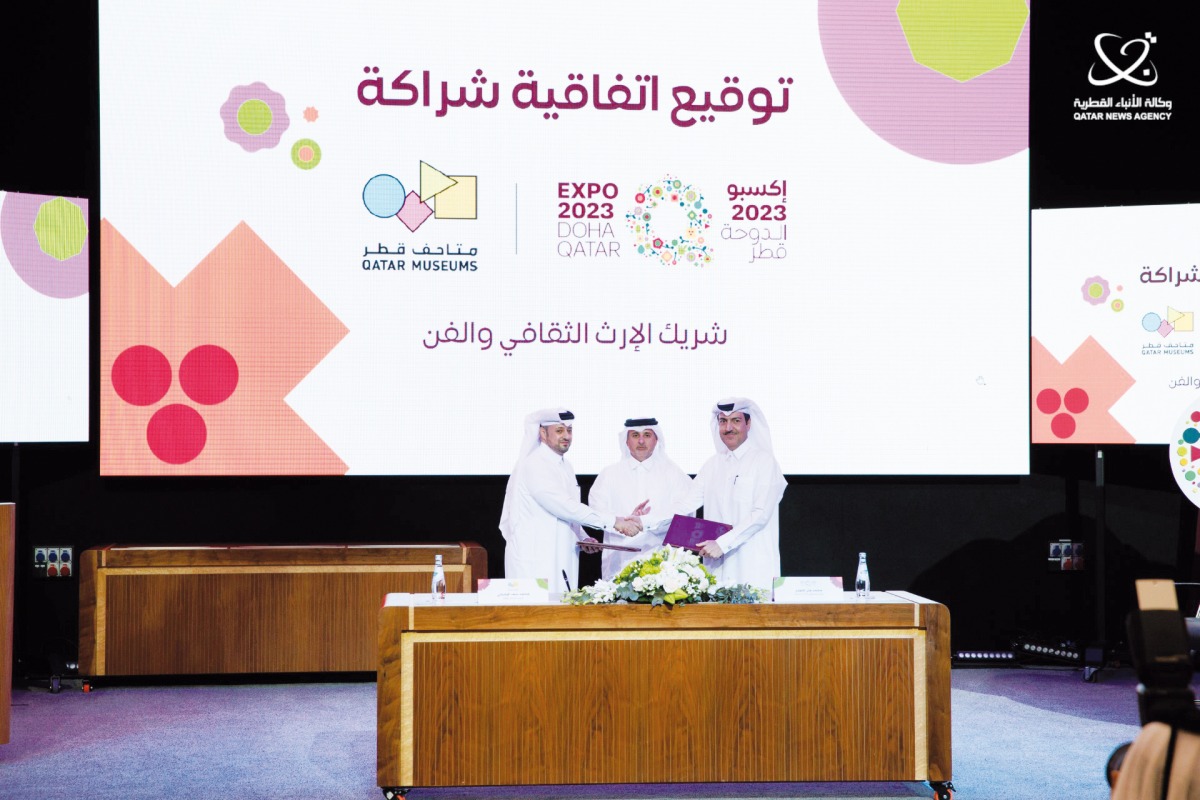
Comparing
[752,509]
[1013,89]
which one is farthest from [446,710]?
[1013,89]

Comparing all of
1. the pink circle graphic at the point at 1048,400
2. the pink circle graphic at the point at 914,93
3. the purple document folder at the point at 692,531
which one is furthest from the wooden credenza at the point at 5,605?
the pink circle graphic at the point at 1048,400

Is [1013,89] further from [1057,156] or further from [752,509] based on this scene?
[752,509]

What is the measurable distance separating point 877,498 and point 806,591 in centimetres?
256

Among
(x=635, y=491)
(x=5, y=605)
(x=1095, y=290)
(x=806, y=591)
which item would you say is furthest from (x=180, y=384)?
(x=1095, y=290)

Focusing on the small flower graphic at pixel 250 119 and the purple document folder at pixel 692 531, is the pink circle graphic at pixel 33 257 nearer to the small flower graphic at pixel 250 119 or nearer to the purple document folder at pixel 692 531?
the small flower graphic at pixel 250 119

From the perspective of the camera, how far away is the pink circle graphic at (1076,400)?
6.62m

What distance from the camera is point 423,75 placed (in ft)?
21.1

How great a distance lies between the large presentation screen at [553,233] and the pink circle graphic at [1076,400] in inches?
11.3

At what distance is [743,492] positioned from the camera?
6105 millimetres

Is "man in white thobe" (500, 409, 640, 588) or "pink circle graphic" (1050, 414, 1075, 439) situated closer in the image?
"man in white thobe" (500, 409, 640, 588)

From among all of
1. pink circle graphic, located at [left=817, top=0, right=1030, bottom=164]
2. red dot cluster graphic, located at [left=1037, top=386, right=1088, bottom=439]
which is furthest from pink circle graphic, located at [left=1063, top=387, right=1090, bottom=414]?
pink circle graphic, located at [left=817, top=0, right=1030, bottom=164]

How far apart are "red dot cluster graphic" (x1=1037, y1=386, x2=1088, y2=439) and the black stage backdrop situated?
212 millimetres

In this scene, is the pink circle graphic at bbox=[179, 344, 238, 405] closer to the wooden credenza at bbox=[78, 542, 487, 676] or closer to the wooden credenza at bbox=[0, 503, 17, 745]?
the wooden credenza at bbox=[78, 542, 487, 676]

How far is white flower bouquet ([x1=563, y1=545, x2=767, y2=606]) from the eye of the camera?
13.6 ft
